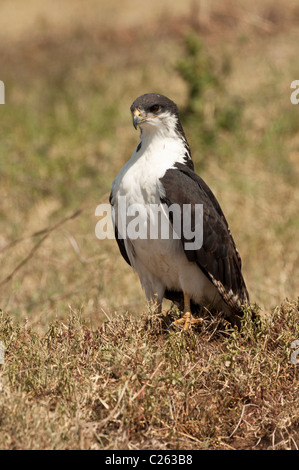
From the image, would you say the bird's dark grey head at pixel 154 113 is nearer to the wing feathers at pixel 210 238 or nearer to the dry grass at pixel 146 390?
the wing feathers at pixel 210 238

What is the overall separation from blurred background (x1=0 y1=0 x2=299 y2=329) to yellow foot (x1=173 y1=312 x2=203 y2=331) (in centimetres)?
112

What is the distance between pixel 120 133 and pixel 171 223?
522 centimetres

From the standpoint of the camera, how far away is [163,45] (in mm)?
11422

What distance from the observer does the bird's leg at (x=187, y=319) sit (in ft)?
12.8

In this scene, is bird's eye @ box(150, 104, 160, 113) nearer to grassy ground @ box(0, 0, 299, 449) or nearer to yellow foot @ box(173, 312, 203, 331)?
grassy ground @ box(0, 0, 299, 449)

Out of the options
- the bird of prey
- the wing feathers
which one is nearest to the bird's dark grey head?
the bird of prey

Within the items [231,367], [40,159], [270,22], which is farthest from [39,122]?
[231,367]

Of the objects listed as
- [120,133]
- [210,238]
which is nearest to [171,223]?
[210,238]

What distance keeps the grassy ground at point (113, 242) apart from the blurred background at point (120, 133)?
3 cm

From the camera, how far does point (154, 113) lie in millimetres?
4090

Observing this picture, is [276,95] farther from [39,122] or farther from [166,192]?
[166,192]

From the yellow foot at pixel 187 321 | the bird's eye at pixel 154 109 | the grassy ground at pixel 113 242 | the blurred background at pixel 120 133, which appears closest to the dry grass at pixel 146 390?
the grassy ground at pixel 113 242
